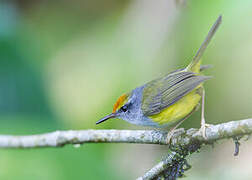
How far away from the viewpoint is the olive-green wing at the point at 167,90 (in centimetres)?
302

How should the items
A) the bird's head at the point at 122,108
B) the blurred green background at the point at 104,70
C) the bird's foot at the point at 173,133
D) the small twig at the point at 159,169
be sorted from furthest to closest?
the blurred green background at the point at 104,70 → the bird's head at the point at 122,108 → the bird's foot at the point at 173,133 → the small twig at the point at 159,169

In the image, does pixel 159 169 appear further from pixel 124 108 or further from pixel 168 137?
pixel 124 108

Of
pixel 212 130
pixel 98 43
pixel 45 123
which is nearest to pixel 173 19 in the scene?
pixel 98 43

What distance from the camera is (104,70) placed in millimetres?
5805

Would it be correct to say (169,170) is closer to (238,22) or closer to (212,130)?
(212,130)

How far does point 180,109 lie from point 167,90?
1.01 ft

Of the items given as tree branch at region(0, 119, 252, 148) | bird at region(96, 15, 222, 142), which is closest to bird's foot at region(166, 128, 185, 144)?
tree branch at region(0, 119, 252, 148)

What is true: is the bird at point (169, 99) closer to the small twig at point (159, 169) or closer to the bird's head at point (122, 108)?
the bird's head at point (122, 108)

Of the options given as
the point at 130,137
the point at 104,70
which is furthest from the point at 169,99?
the point at 104,70

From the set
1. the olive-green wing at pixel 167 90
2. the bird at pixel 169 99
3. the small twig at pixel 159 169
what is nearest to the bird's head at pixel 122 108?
the bird at pixel 169 99

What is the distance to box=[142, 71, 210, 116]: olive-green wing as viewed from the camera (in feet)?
9.89

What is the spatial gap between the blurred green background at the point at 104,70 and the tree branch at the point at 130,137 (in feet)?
1.24

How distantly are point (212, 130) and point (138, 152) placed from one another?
3131 millimetres

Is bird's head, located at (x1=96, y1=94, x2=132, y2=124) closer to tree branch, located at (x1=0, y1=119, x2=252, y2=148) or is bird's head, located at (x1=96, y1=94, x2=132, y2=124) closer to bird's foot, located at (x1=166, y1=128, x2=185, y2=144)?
tree branch, located at (x1=0, y1=119, x2=252, y2=148)
